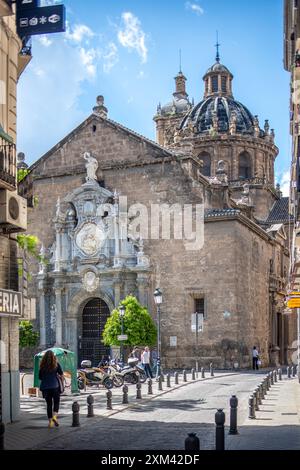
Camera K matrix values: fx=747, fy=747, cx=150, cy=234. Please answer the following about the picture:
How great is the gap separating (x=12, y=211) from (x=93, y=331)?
2335 cm

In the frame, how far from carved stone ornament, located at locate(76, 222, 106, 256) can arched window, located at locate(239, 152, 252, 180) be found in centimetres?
2205

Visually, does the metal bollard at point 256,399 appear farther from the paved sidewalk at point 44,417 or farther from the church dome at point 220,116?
the church dome at point 220,116

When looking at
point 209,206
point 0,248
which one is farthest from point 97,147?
point 0,248

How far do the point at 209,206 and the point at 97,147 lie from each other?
716 cm

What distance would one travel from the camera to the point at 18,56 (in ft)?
62.8

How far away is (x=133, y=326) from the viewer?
3391 centimetres

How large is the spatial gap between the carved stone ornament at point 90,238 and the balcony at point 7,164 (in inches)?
884

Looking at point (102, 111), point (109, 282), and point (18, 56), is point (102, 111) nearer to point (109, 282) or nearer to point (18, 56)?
point (109, 282)

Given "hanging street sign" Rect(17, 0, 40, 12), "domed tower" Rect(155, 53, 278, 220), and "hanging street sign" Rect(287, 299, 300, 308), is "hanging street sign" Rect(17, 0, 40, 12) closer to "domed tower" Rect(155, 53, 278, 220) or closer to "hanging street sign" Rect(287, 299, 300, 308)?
"hanging street sign" Rect(287, 299, 300, 308)

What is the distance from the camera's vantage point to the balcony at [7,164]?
621 inches

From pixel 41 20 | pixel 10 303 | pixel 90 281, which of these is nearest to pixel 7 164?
pixel 10 303

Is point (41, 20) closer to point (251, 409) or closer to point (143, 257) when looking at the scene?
point (251, 409)

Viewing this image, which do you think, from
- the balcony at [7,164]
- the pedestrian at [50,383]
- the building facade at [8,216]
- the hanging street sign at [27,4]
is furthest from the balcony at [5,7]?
the pedestrian at [50,383]

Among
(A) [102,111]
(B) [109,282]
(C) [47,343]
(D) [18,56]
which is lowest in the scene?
(C) [47,343]
